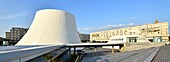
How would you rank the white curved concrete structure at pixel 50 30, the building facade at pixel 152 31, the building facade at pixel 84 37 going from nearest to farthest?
the white curved concrete structure at pixel 50 30
the building facade at pixel 152 31
the building facade at pixel 84 37

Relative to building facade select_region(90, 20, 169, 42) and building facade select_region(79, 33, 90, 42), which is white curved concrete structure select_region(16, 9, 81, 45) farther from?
building facade select_region(79, 33, 90, 42)

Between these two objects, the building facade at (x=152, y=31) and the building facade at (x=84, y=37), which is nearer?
the building facade at (x=152, y=31)

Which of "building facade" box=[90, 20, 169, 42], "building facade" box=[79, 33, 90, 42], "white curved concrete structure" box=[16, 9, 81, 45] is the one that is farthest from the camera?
"building facade" box=[79, 33, 90, 42]

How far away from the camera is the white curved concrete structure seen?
90.8ft

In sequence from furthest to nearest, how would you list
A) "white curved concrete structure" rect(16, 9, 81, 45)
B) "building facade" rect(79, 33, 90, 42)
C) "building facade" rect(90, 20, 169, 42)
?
"building facade" rect(79, 33, 90, 42)
"building facade" rect(90, 20, 169, 42)
"white curved concrete structure" rect(16, 9, 81, 45)

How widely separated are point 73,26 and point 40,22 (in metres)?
6.55

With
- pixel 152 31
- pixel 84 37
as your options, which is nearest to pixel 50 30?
pixel 152 31

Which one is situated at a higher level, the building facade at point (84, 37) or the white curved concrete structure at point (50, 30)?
the white curved concrete structure at point (50, 30)

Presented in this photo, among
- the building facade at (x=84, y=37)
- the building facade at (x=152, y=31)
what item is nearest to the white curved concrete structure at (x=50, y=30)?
the building facade at (x=152, y=31)

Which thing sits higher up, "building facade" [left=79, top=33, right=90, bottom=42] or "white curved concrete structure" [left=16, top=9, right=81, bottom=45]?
"white curved concrete structure" [left=16, top=9, right=81, bottom=45]

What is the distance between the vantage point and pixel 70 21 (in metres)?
32.0

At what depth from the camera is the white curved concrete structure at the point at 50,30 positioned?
27.7m

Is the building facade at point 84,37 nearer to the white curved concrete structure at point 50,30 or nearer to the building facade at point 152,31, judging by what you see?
the building facade at point 152,31

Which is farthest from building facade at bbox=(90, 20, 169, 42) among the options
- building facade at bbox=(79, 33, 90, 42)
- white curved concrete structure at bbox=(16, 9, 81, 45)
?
building facade at bbox=(79, 33, 90, 42)
